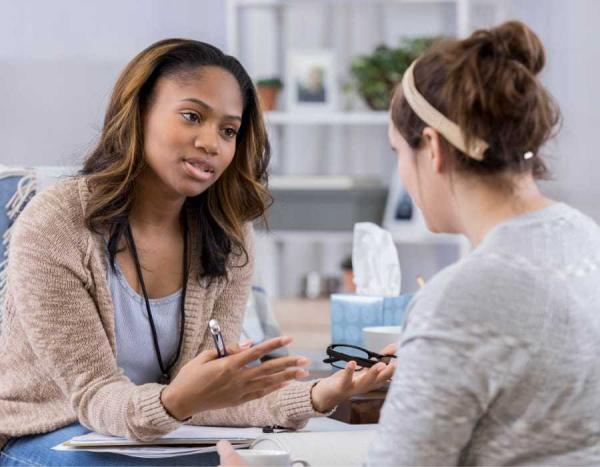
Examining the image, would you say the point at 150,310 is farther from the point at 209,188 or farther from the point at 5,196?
the point at 5,196

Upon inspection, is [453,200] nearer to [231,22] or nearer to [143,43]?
[143,43]

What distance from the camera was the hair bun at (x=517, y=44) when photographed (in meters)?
1.03

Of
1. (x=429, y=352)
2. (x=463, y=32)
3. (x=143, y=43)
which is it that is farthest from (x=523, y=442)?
(x=463, y=32)

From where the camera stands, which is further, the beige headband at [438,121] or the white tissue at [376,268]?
the white tissue at [376,268]

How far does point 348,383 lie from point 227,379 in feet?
0.77

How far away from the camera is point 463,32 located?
3.55 metres

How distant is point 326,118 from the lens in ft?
12.3

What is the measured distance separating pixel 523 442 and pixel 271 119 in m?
2.88

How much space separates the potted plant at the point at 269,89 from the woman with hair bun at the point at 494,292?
271 centimetres

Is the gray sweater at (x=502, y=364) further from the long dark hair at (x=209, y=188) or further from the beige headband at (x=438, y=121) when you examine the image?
the long dark hair at (x=209, y=188)

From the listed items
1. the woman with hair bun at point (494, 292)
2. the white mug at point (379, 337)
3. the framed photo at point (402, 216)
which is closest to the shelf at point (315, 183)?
the framed photo at point (402, 216)

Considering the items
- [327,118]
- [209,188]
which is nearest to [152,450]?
[209,188]

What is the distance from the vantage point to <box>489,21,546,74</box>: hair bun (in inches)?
40.6

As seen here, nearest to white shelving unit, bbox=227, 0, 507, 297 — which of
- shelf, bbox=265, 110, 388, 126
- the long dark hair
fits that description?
shelf, bbox=265, 110, 388, 126
